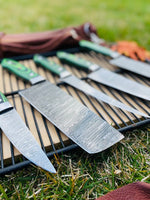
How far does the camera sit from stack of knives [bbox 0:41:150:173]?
66 centimetres

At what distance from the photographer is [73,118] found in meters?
0.76

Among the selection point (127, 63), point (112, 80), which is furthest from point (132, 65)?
point (112, 80)

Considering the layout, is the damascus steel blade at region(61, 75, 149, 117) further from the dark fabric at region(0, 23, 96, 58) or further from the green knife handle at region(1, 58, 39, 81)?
the dark fabric at region(0, 23, 96, 58)

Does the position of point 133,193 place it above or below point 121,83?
below

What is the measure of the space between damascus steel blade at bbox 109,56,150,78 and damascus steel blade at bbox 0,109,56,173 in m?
0.66

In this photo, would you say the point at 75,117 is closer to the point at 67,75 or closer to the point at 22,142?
the point at 22,142

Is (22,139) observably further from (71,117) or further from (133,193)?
(133,193)

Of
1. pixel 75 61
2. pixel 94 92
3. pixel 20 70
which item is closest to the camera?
pixel 94 92

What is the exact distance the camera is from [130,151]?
76 cm

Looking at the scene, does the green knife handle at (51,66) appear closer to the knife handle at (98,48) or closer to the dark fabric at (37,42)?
the dark fabric at (37,42)

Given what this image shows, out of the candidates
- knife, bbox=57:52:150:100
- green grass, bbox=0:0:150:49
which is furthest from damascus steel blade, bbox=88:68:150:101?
green grass, bbox=0:0:150:49

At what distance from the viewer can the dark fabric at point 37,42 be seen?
4.10 feet

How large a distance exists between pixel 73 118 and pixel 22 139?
205 millimetres

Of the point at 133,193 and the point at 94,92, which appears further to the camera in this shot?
the point at 94,92
